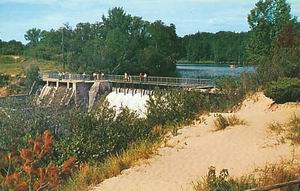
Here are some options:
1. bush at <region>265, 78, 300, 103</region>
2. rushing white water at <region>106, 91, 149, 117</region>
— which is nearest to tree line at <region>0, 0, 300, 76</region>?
rushing white water at <region>106, 91, 149, 117</region>

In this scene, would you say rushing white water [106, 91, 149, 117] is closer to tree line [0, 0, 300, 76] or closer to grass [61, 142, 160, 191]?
tree line [0, 0, 300, 76]

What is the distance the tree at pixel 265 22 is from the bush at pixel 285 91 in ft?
103

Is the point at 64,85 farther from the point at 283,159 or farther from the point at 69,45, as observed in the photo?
the point at 283,159

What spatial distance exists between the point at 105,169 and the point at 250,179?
4886 millimetres

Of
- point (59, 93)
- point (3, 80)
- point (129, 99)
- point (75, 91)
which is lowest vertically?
point (59, 93)

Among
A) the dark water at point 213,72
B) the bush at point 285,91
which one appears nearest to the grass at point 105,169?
the bush at point 285,91

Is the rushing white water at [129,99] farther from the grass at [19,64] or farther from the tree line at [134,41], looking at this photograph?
the grass at [19,64]

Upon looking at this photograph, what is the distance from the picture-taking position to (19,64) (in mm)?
111375

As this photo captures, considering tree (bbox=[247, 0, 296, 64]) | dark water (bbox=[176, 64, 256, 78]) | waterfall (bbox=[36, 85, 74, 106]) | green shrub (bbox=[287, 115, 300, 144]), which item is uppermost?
tree (bbox=[247, 0, 296, 64])

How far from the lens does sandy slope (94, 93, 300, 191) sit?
14.0m

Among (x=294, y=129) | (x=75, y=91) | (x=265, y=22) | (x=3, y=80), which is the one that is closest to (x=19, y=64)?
(x=3, y=80)

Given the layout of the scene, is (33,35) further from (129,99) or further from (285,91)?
(285,91)

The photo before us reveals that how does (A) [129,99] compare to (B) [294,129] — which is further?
(A) [129,99]

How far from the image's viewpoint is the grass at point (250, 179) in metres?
11.0
